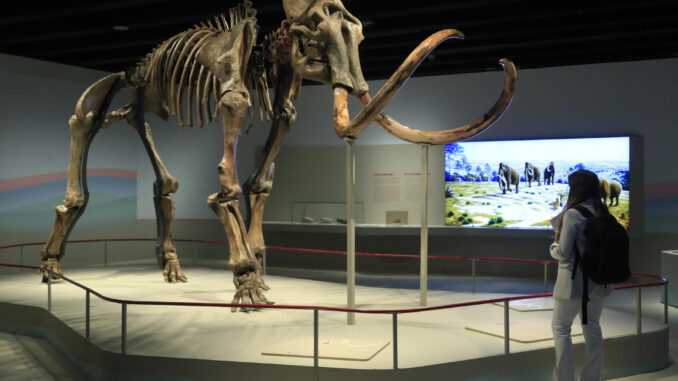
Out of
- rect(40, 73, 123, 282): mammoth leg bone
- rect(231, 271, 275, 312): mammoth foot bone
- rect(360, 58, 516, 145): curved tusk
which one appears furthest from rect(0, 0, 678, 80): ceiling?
rect(231, 271, 275, 312): mammoth foot bone

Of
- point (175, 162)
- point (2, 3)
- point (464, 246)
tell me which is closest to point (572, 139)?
point (464, 246)

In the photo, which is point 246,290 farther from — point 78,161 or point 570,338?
point 78,161

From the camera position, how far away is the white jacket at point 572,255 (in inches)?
155

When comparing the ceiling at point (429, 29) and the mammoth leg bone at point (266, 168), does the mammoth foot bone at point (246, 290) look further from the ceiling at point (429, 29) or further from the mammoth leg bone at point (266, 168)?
the ceiling at point (429, 29)

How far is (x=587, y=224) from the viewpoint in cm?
393

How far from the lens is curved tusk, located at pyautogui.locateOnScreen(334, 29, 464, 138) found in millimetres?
4387

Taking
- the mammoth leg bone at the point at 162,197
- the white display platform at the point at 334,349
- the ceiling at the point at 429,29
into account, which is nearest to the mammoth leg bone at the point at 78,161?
the mammoth leg bone at the point at 162,197

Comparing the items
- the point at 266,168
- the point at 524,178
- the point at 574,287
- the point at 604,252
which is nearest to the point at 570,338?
the point at 574,287

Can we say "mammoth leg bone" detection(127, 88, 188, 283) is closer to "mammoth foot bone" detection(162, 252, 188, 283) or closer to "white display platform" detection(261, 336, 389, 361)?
"mammoth foot bone" detection(162, 252, 188, 283)

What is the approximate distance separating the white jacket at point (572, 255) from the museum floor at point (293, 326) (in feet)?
2.51

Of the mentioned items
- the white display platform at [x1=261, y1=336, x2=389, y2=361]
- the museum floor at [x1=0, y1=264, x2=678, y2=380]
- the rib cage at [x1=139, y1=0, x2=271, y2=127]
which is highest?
the rib cage at [x1=139, y1=0, x2=271, y2=127]

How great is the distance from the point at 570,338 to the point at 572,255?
21.7 inches

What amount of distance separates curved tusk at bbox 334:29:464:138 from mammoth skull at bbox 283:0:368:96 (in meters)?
0.15

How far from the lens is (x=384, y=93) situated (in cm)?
443
